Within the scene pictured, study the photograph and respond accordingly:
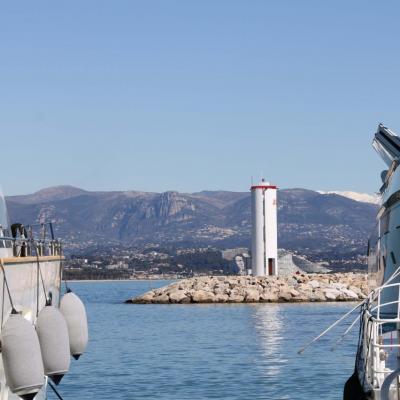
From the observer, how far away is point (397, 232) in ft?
84.6

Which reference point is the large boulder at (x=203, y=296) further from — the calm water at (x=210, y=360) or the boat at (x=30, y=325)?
the boat at (x=30, y=325)

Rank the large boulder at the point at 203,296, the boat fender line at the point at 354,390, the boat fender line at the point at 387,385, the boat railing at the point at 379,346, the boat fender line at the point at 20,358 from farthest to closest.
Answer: the large boulder at the point at 203,296
the boat fender line at the point at 354,390
the boat railing at the point at 379,346
the boat fender line at the point at 20,358
the boat fender line at the point at 387,385

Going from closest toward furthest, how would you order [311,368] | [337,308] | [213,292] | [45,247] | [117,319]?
[45,247] → [311,368] → [117,319] → [337,308] → [213,292]

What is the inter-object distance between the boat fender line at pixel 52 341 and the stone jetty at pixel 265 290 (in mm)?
80572

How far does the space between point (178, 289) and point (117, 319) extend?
2223cm

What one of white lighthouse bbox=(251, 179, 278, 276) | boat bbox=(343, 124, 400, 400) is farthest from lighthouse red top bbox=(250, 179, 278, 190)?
boat bbox=(343, 124, 400, 400)

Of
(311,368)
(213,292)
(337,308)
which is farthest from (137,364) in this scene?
(213,292)

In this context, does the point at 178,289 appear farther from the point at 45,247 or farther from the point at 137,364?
the point at 45,247

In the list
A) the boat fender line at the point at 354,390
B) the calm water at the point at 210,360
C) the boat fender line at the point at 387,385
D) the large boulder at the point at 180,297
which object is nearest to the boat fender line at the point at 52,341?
the boat fender line at the point at 354,390

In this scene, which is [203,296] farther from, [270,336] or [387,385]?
[387,385]

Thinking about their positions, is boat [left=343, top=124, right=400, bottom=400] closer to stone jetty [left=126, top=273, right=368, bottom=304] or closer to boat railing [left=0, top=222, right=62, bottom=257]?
boat railing [left=0, top=222, right=62, bottom=257]

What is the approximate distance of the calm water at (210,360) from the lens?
38125mm

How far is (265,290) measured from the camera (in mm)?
100125

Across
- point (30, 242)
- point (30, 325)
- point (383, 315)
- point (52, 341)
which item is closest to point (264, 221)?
point (383, 315)
